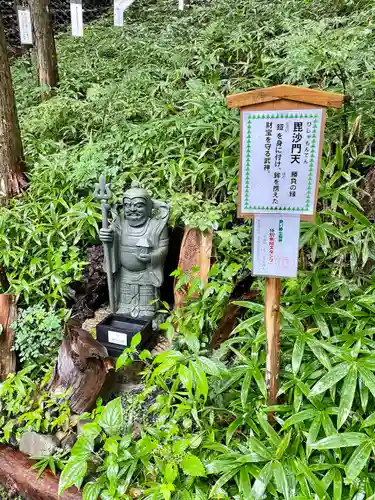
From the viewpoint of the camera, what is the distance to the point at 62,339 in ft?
9.80

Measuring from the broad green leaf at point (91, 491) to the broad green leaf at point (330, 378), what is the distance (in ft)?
4.03

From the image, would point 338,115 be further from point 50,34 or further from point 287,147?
point 50,34

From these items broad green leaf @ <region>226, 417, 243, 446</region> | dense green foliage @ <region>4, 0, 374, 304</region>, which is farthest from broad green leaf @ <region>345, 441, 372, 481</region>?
dense green foliage @ <region>4, 0, 374, 304</region>

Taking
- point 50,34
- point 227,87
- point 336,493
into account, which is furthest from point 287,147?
point 50,34

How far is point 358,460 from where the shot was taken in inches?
67.7

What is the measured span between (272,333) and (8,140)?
3448mm

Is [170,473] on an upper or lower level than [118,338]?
lower

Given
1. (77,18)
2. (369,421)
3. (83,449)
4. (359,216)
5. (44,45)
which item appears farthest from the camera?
(44,45)

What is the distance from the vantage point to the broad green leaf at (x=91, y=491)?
1.99 metres

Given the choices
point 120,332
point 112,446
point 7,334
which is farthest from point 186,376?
point 7,334

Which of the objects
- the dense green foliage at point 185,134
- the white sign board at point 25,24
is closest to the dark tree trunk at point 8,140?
the dense green foliage at point 185,134

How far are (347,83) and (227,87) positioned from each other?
1.42 m

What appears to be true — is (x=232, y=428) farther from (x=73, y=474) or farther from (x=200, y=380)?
(x=73, y=474)

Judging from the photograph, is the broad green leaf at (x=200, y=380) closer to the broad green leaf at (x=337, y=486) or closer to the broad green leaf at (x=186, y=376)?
the broad green leaf at (x=186, y=376)
